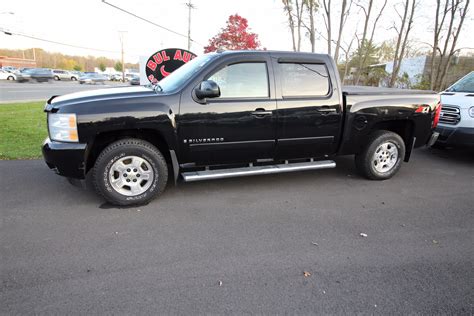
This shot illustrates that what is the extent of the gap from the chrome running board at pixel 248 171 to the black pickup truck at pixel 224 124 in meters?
0.01

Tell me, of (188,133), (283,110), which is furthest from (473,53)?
(188,133)

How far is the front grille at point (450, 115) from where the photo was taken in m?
5.98

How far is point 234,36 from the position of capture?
685 inches

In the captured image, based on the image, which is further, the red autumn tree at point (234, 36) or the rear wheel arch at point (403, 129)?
the red autumn tree at point (234, 36)

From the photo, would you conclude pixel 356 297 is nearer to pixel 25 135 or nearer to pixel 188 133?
pixel 188 133

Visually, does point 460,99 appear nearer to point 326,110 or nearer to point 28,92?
point 326,110

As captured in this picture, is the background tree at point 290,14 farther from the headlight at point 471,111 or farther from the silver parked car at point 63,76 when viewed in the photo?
the silver parked car at point 63,76

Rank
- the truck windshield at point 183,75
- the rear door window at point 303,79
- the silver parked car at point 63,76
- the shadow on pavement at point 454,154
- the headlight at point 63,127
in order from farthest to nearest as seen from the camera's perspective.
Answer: the silver parked car at point 63,76
the shadow on pavement at point 454,154
the rear door window at point 303,79
the truck windshield at point 183,75
the headlight at point 63,127

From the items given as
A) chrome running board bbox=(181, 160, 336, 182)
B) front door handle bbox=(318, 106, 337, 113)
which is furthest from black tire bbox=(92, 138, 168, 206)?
front door handle bbox=(318, 106, 337, 113)

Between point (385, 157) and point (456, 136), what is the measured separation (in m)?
1.96

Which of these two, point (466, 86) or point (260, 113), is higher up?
point (466, 86)

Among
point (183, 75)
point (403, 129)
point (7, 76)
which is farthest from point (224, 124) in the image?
point (7, 76)

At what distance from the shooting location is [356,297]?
94.0 inches

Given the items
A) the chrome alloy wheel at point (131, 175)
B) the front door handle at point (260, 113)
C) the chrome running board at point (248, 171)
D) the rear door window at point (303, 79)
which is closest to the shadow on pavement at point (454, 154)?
the chrome running board at point (248, 171)
